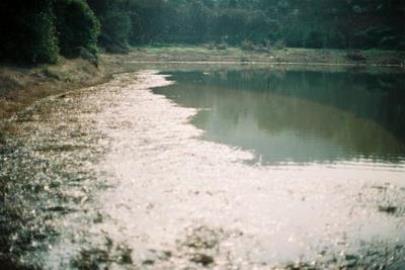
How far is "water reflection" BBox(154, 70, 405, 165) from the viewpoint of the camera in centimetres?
2200

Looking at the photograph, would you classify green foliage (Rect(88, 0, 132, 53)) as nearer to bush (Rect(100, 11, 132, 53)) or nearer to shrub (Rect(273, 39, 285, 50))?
bush (Rect(100, 11, 132, 53))

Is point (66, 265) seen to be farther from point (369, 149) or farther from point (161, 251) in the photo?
point (369, 149)

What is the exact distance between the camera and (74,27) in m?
52.3

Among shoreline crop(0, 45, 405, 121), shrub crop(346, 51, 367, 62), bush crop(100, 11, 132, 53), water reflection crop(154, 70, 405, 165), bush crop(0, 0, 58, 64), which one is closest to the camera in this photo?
water reflection crop(154, 70, 405, 165)

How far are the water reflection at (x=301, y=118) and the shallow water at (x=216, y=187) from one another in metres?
0.15

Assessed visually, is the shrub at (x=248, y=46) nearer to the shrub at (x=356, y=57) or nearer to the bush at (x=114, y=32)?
the shrub at (x=356, y=57)

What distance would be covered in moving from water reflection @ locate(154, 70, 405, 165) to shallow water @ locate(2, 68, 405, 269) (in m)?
0.15

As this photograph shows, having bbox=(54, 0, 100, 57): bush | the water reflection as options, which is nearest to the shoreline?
bbox=(54, 0, 100, 57): bush

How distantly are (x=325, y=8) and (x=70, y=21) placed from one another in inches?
3906

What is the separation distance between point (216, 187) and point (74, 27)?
131 ft

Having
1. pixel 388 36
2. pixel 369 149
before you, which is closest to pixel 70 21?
pixel 369 149

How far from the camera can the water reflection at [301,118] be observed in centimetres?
2200

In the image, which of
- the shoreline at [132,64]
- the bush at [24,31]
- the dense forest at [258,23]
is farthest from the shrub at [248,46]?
the bush at [24,31]

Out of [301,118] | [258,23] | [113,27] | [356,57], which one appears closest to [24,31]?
[301,118]
